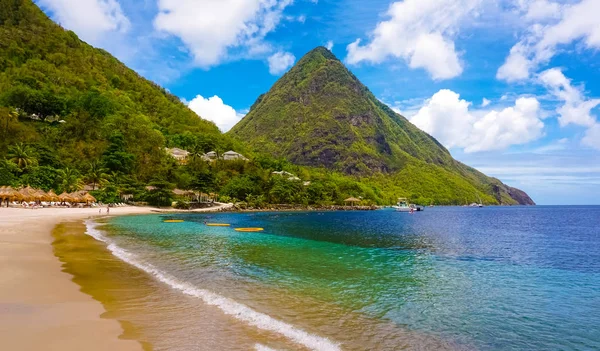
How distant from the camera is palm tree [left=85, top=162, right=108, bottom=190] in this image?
70625 millimetres

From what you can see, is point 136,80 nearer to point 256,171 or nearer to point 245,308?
A: point 256,171

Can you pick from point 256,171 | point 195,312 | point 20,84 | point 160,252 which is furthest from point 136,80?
point 195,312

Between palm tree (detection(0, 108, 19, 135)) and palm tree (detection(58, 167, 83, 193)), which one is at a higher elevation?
palm tree (detection(0, 108, 19, 135))

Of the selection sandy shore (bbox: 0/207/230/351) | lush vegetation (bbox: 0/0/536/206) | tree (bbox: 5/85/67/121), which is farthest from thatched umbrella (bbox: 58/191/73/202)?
sandy shore (bbox: 0/207/230/351)

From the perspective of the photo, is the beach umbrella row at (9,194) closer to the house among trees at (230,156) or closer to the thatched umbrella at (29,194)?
the thatched umbrella at (29,194)

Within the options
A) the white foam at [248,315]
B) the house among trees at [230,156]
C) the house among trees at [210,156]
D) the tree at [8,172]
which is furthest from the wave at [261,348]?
the house among trees at [230,156]

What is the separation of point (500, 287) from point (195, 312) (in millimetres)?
12060

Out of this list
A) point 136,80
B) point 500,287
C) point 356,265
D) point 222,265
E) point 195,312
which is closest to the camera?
point 195,312

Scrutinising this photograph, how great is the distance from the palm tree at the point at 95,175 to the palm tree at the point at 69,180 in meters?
2.77

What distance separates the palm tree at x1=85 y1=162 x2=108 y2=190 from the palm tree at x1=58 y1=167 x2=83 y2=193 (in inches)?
109

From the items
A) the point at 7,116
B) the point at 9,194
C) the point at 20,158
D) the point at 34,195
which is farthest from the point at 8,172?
the point at 7,116

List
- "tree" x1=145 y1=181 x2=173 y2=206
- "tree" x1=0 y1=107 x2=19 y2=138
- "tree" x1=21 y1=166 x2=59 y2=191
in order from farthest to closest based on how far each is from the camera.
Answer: "tree" x1=145 y1=181 x2=173 y2=206, "tree" x1=0 y1=107 x2=19 y2=138, "tree" x1=21 y1=166 x2=59 y2=191

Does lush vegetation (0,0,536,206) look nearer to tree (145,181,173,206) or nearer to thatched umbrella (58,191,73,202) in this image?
tree (145,181,173,206)

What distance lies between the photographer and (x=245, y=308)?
9.85m
